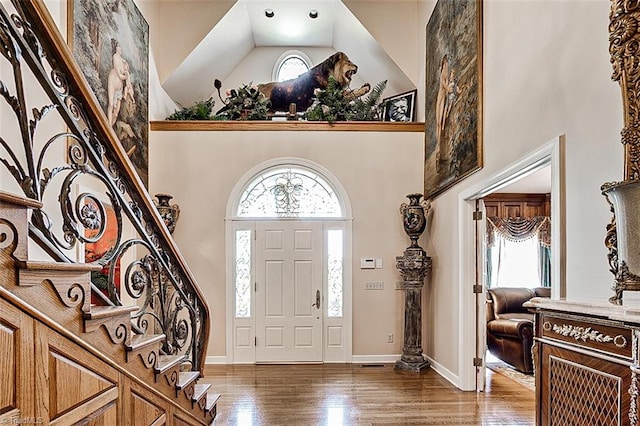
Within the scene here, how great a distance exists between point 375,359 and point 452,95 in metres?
3.64

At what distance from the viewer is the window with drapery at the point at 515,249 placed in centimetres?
859

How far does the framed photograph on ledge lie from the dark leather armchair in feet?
10.2

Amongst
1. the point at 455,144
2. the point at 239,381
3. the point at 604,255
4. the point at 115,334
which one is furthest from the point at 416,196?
the point at 115,334

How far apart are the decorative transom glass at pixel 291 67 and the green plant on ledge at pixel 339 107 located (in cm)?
175

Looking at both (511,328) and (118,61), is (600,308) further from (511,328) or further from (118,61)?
(118,61)

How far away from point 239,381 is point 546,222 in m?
6.38

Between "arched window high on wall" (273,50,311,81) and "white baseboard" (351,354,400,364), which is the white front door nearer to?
"white baseboard" (351,354,400,364)

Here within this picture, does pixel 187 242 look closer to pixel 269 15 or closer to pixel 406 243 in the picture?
pixel 406 243

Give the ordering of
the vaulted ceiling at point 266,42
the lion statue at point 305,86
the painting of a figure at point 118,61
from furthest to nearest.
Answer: the lion statue at point 305,86
the vaulted ceiling at point 266,42
the painting of a figure at point 118,61

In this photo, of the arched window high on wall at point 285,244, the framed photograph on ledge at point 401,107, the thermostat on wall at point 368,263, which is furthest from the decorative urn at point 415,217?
the framed photograph on ledge at point 401,107

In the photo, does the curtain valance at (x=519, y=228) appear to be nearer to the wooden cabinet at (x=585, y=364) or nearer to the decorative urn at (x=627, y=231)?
the wooden cabinet at (x=585, y=364)

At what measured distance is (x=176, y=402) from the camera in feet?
8.09

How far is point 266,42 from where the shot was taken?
320 inches

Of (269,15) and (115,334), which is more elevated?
(269,15)
